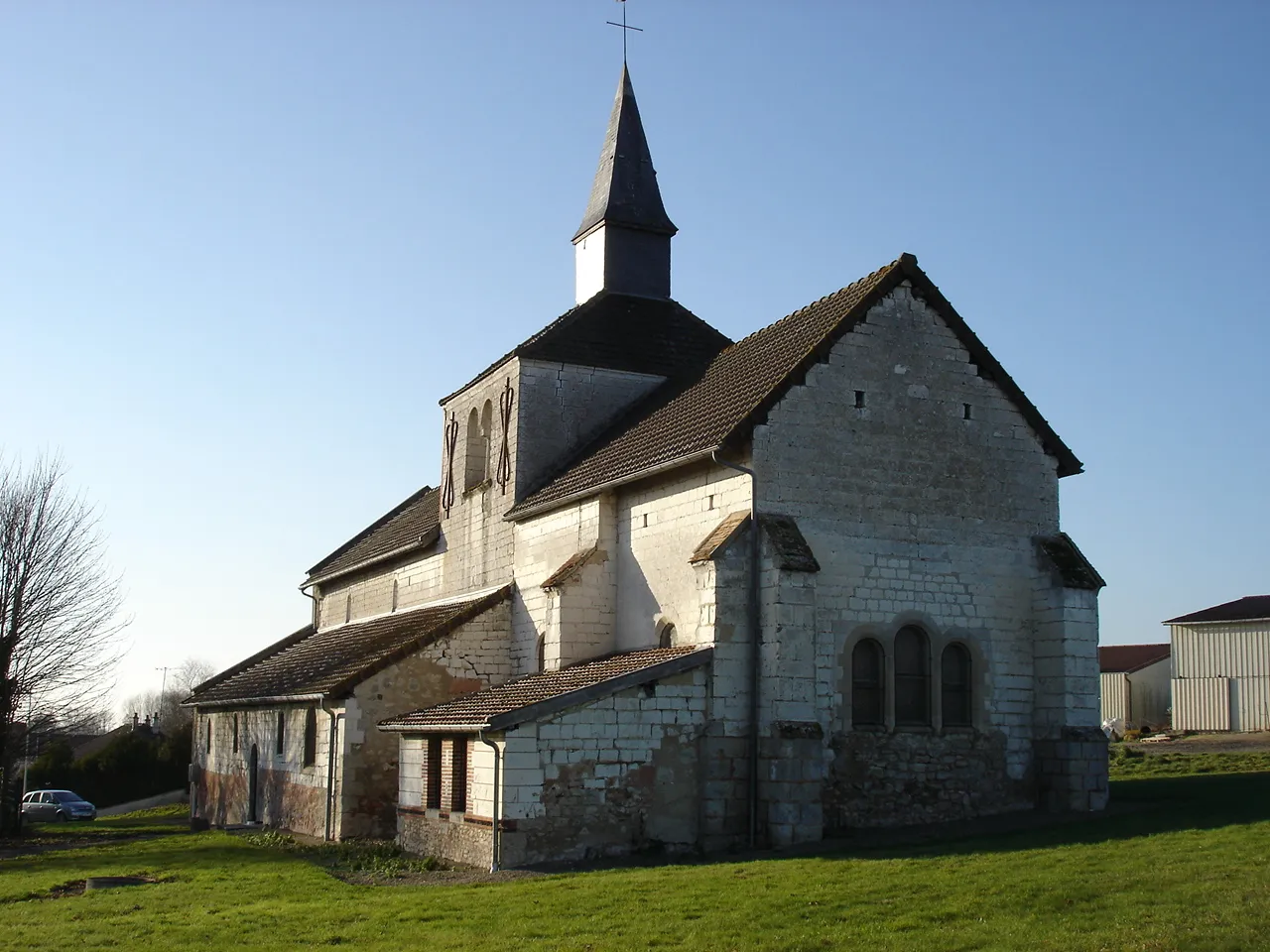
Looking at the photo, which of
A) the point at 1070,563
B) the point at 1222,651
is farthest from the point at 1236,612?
the point at 1070,563

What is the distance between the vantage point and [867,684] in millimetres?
19766

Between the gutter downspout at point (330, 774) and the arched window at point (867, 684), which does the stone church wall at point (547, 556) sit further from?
the arched window at point (867, 684)

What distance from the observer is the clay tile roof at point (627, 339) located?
26.9 m

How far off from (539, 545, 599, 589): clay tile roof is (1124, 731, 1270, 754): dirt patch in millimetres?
17454

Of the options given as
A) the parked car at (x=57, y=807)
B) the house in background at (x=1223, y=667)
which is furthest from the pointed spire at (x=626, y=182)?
the parked car at (x=57, y=807)

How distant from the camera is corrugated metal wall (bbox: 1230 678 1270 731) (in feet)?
132

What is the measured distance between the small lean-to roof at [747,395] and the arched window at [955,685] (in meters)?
3.72

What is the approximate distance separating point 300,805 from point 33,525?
12.7 meters

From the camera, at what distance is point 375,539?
35281 mm

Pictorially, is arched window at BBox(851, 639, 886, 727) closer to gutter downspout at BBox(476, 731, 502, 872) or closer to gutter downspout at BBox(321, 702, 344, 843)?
gutter downspout at BBox(476, 731, 502, 872)

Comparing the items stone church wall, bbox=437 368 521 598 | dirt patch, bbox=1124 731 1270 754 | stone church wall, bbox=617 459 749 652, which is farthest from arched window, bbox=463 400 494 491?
dirt patch, bbox=1124 731 1270 754

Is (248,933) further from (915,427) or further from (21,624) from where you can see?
(21,624)

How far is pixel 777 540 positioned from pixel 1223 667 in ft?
94.0

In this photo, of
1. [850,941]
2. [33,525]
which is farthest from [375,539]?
[850,941]
